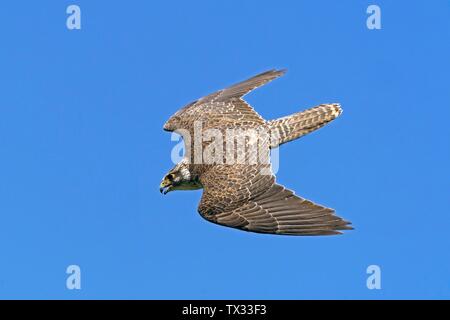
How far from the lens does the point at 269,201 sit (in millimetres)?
15602

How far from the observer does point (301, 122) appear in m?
17.1

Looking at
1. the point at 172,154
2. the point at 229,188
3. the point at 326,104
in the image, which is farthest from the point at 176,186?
the point at 326,104

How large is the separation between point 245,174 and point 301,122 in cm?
165

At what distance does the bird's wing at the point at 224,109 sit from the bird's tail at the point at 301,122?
1.56ft

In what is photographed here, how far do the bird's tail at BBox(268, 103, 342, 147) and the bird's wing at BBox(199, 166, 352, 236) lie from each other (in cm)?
116

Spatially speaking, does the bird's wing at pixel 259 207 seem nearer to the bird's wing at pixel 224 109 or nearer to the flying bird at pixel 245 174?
the flying bird at pixel 245 174

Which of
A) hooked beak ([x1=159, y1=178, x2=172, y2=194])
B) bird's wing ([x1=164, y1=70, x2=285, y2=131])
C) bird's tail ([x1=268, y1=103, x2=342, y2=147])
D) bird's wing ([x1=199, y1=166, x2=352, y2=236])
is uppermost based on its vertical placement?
bird's wing ([x1=164, y1=70, x2=285, y2=131])

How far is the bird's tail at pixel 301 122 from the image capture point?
1700cm

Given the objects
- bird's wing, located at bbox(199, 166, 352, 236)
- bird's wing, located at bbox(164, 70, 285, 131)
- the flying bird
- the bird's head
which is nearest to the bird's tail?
the flying bird

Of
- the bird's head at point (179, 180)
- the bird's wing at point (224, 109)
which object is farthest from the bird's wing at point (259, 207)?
the bird's wing at point (224, 109)

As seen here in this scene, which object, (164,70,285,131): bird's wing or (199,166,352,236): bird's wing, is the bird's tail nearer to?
(164,70,285,131): bird's wing

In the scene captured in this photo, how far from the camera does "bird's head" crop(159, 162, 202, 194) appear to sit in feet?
56.3

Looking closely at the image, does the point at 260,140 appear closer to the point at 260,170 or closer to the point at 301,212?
the point at 260,170

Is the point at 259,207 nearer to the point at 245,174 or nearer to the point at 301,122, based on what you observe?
the point at 245,174
